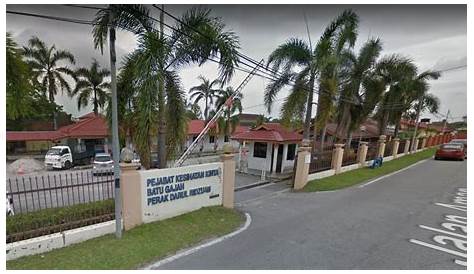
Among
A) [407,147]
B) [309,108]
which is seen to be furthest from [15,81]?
[407,147]

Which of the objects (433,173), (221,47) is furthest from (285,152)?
(221,47)

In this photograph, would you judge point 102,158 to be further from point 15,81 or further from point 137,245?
point 137,245

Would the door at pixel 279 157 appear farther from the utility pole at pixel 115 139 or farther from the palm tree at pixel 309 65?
the utility pole at pixel 115 139

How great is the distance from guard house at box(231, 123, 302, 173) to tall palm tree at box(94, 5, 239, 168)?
7.86 m

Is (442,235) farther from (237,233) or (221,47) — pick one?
(221,47)

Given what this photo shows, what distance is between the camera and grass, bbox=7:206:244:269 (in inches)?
164

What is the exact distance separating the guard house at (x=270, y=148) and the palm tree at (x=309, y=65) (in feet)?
8.55

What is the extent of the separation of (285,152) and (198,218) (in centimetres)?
A: 954

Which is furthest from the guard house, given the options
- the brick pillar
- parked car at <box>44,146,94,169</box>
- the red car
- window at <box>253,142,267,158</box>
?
the brick pillar

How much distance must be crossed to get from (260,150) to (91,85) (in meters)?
18.2

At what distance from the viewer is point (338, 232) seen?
5.91 m

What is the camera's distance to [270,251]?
16.1 ft

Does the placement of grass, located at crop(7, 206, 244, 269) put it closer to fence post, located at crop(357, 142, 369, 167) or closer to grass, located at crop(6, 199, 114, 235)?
grass, located at crop(6, 199, 114, 235)

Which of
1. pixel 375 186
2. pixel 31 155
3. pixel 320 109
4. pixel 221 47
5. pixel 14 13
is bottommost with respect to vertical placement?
pixel 31 155
